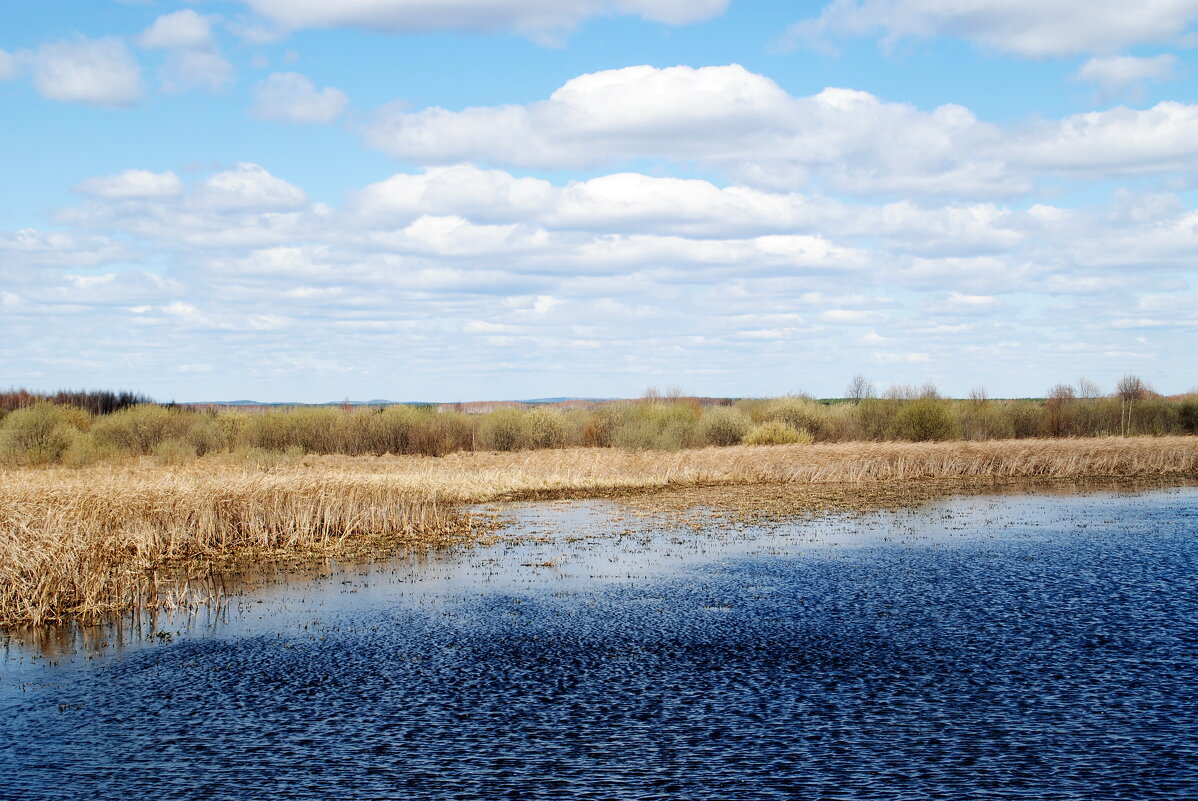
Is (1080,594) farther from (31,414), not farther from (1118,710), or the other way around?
(31,414)

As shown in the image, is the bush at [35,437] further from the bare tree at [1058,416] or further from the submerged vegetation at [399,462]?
the bare tree at [1058,416]

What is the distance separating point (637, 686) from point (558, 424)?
1820 inches

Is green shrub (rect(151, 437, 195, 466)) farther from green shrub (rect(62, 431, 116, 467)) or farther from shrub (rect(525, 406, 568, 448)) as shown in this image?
shrub (rect(525, 406, 568, 448))

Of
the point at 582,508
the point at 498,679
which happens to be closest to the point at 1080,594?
the point at 498,679

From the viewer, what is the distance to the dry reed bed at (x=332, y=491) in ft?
57.0

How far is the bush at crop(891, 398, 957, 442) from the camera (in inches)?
2254

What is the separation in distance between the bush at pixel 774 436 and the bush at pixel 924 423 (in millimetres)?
7462

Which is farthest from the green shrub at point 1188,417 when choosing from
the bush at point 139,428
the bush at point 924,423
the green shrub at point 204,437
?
the bush at point 139,428

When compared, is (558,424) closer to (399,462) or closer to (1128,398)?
(399,462)

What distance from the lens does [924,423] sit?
57312 mm

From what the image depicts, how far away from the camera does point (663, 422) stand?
194 feet

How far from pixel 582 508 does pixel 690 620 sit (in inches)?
686

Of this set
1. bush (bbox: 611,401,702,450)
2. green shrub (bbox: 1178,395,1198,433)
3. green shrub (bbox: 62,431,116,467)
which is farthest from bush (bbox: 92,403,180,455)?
green shrub (bbox: 1178,395,1198,433)

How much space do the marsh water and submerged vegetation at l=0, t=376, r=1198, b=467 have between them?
2920 centimetres
